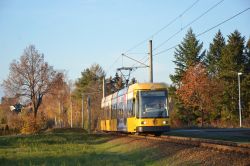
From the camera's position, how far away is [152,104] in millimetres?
32656

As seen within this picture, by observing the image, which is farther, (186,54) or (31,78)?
(186,54)

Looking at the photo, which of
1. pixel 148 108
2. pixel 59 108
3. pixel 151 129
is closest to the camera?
pixel 151 129

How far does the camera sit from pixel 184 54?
98.8m

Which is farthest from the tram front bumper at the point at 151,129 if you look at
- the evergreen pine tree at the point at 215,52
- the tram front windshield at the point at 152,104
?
the evergreen pine tree at the point at 215,52

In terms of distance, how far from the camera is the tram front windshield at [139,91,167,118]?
1275 inches

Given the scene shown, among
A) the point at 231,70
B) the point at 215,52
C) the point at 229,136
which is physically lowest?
the point at 229,136

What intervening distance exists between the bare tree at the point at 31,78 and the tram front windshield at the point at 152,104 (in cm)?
3078

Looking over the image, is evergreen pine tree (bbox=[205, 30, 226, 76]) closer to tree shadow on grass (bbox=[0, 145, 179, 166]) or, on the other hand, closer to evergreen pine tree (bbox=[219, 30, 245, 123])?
evergreen pine tree (bbox=[219, 30, 245, 123])

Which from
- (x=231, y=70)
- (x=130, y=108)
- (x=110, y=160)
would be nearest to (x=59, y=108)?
(x=231, y=70)

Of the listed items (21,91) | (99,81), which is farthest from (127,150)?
(99,81)

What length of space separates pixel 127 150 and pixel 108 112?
66.4 ft

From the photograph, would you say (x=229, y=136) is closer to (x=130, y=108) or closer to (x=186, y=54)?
(x=130, y=108)

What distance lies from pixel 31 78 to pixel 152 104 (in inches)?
1291

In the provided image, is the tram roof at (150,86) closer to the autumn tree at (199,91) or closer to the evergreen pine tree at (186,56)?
the autumn tree at (199,91)
